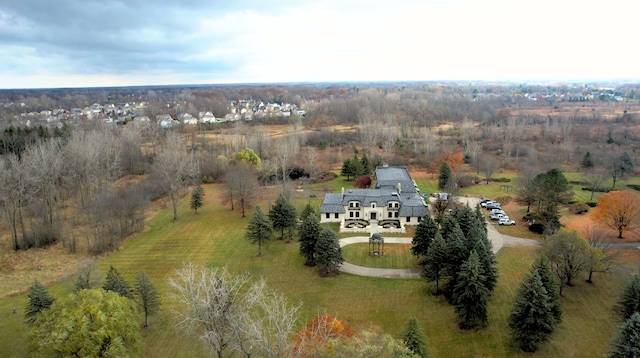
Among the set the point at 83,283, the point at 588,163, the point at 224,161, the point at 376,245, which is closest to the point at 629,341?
the point at 376,245

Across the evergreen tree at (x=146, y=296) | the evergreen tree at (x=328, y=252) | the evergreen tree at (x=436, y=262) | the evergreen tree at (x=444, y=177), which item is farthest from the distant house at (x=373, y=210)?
the evergreen tree at (x=146, y=296)

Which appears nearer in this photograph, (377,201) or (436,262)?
(436,262)

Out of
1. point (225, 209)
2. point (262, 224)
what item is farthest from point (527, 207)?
point (225, 209)

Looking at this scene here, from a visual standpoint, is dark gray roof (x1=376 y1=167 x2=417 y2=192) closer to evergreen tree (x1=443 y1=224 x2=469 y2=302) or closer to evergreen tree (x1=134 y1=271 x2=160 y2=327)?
evergreen tree (x1=443 y1=224 x2=469 y2=302)

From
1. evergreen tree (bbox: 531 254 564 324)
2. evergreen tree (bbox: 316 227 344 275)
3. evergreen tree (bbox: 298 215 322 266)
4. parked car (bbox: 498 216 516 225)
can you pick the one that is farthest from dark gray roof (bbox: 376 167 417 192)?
evergreen tree (bbox: 531 254 564 324)

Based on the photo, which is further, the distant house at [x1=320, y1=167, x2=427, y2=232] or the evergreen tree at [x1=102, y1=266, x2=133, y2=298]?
the distant house at [x1=320, y1=167, x2=427, y2=232]

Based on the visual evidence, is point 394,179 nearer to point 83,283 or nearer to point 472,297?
point 472,297
